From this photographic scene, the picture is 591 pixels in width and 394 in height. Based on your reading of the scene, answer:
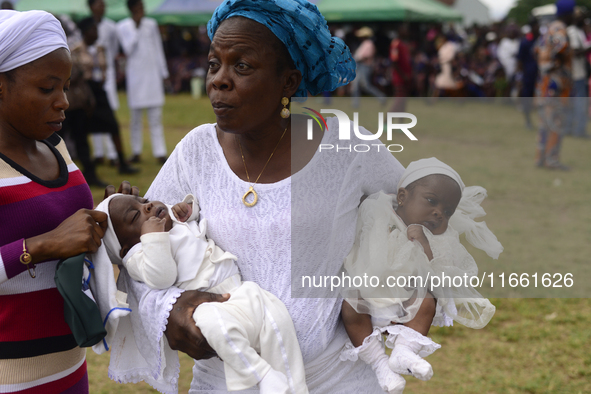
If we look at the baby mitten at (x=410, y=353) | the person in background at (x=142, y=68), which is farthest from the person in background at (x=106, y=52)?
the baby mitten at (x=410, y=353)

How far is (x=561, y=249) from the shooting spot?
5.03 m

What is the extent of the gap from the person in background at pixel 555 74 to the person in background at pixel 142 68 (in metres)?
5.80

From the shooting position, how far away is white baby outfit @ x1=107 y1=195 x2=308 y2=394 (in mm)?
1669

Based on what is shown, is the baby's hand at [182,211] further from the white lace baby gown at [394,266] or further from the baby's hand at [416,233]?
the baby's hand at [416,233]

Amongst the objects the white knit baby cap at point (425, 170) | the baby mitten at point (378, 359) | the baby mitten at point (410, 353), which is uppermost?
the white knit baby cap at point (425, 170)

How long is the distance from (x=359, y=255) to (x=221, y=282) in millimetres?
480

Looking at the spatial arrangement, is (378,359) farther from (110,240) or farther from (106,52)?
(106,52)

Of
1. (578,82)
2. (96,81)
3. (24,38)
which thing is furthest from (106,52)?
(578,82)

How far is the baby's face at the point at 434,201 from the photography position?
6.18 feet

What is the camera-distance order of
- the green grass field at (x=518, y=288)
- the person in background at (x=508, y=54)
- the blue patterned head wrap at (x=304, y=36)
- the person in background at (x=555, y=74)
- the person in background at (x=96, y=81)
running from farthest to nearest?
the person in background at (x=508, y=54), the person in background at (x=555, y=74), the person in background at (x=96, y=81), the green grass field at (x=518, y=288), the blue patterned head wrap at (x=304, y=36)

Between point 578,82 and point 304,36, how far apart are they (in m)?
9.43

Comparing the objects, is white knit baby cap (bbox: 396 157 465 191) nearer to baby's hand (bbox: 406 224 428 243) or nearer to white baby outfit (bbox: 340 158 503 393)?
white baby outfit (bbox: 340 158 503 393)

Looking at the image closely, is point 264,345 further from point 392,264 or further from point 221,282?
point 392,264

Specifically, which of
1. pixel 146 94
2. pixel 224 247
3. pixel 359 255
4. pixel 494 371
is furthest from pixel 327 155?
pixel 146 94
